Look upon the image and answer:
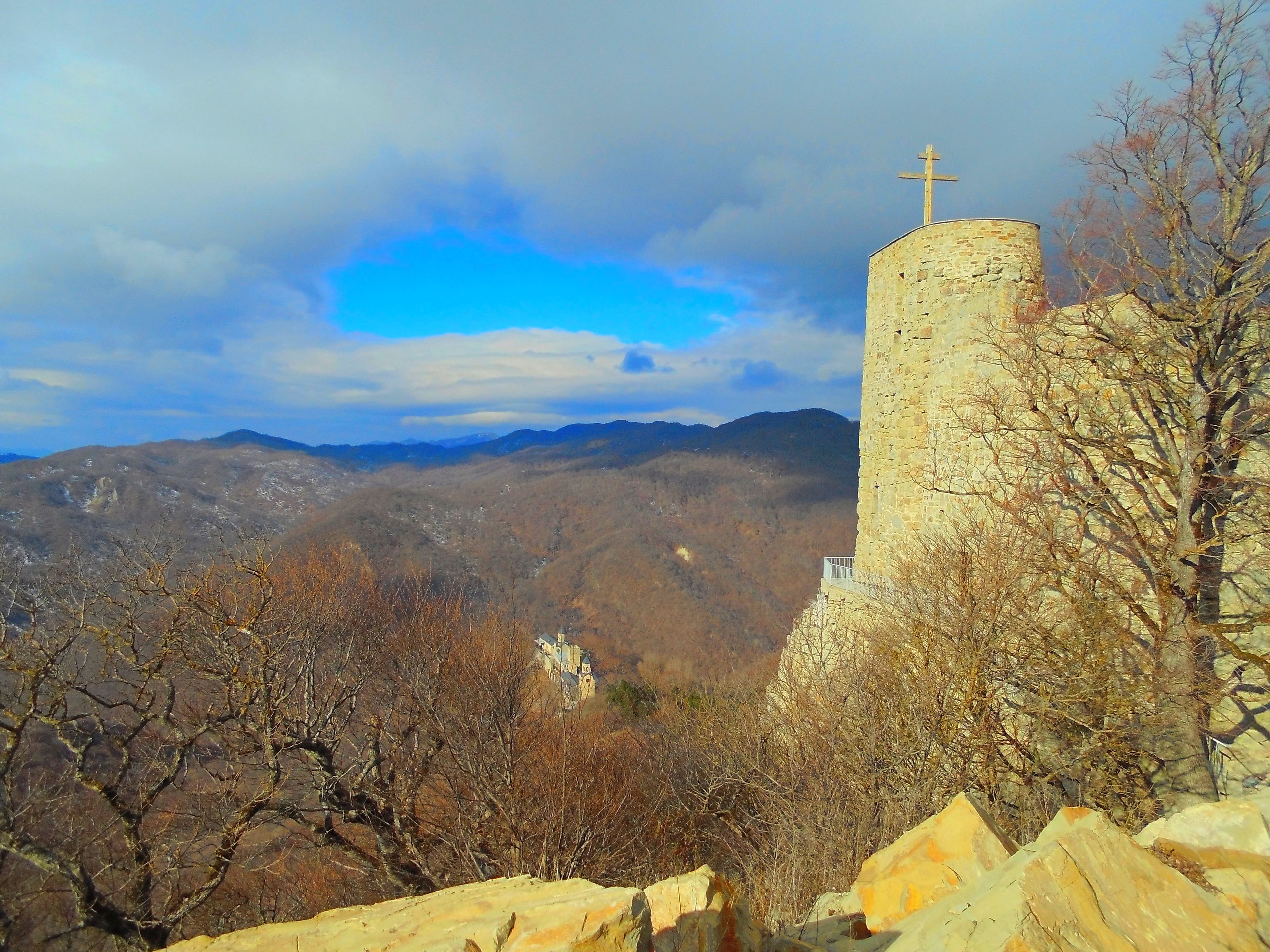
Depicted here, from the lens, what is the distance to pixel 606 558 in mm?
82250

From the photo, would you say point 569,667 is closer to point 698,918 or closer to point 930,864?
point 930,864

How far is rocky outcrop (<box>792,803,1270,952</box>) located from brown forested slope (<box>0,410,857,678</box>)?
93.4ft

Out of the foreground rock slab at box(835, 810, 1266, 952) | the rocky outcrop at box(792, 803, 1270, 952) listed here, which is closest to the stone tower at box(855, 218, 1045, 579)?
the rocky outcrop at box(792, 803, 1270, 952)

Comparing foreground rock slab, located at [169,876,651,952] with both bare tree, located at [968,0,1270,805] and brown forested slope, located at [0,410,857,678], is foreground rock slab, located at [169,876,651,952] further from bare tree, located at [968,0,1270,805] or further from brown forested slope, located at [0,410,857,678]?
brown forested slope, located at [0,410,857,678]

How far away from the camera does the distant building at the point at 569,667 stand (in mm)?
20797

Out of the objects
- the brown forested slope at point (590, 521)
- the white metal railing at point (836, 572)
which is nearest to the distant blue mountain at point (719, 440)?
the brown forested slope at point (590, 521)

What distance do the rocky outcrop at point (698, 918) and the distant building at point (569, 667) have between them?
40.0ft

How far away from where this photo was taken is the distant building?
2080cm

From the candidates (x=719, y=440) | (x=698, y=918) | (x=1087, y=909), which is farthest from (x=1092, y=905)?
(x=719, y=440)

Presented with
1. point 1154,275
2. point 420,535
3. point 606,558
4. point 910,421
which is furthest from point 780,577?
point 1154,275

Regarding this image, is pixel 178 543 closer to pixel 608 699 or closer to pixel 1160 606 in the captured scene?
pixel 1160 606

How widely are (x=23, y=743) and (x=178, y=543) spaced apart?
8776mm

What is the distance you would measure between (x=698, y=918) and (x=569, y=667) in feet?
115

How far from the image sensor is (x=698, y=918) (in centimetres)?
420
